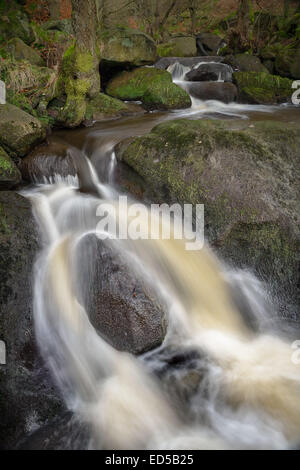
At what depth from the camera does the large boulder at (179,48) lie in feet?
47.8

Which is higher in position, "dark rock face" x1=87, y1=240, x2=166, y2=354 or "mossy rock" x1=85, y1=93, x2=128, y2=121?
"mossy rock" x1=85, y1=93, x2=128, y2=121

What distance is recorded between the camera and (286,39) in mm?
12633

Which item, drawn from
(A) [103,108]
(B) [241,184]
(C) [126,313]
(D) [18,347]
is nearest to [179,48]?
(A) [103,108]

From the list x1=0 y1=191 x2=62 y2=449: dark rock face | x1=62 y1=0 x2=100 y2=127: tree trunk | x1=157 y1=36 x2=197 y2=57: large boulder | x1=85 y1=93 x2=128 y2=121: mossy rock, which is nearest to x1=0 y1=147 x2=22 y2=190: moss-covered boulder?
x1=0 y1=191 x2=62 y2=449: dark rock face

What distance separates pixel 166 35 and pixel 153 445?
65.2 feet

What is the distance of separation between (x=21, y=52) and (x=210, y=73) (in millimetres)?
6353

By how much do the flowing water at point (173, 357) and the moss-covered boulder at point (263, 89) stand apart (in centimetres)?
729

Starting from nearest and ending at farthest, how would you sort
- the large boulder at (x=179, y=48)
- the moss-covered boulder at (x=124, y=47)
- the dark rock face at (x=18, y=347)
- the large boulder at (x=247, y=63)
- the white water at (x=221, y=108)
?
the dark rock face at (x=18, y=347)
the white water at (x=221, y=108)
the moss-covered boulder at (x=124, y=47)
the large boulder at (x=247, y=63)
the large boulder at (x=179, y=48)

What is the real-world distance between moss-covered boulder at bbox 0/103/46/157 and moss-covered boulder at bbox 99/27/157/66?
513 centimetres

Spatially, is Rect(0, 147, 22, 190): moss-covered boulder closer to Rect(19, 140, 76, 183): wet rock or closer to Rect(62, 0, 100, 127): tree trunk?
Rect(19, 140, 76, 183): wet rock

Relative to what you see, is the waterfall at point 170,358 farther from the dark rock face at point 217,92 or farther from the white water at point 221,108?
the dark rock face at point 217,92

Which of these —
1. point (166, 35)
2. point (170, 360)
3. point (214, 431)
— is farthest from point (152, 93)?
point (166, 35)

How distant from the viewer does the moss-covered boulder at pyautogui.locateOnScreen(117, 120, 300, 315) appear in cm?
353

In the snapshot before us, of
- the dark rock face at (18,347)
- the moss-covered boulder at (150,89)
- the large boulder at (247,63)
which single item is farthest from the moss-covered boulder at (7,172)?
the large boulder at (247,63)
